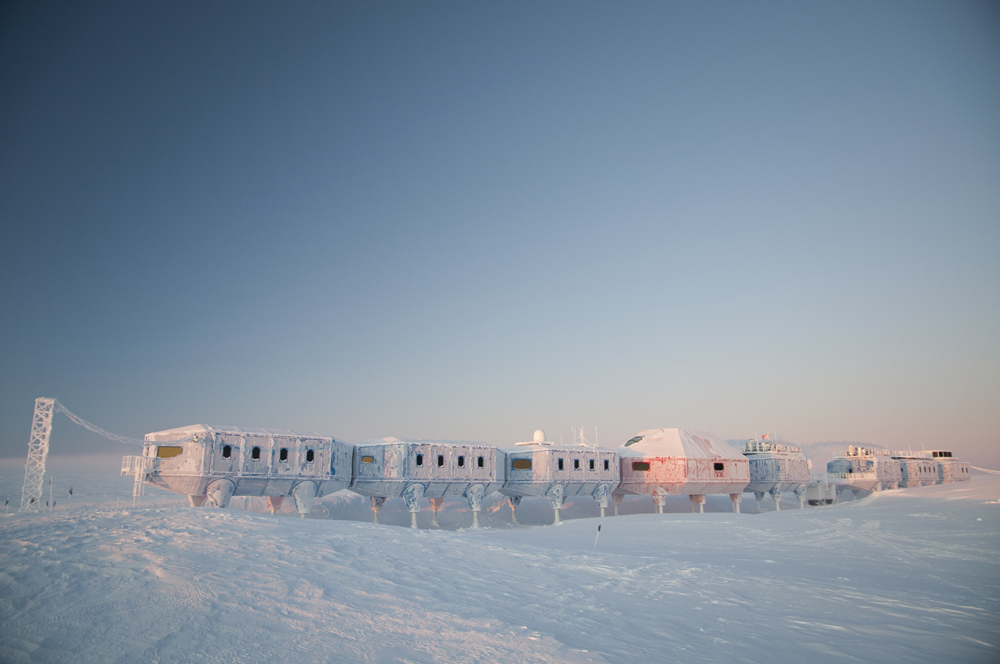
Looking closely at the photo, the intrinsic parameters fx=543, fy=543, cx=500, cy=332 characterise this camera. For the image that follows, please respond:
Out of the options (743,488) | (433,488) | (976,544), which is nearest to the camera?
(976,544)

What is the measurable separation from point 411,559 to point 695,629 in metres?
7.48

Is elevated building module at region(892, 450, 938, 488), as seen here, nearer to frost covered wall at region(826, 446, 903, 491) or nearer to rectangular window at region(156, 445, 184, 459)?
frost covered wall at region(826, 446, 903, 491)

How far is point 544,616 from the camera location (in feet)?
34.9

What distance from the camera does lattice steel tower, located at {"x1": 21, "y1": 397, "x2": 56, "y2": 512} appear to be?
152ft

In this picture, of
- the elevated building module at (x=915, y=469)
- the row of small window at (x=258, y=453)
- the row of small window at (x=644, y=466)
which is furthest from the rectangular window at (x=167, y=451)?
the elevated building module at (x=915, y=469)

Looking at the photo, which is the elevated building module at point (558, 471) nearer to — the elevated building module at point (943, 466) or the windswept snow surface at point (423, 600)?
the windswept snow surface at point (423, 600)

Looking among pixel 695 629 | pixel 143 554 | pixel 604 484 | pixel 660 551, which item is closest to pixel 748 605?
pixel 695 629

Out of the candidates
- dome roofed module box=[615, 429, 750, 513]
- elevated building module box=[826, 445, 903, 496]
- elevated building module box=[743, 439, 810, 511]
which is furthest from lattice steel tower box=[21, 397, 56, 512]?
elevated building module box=[826, 445, 903, 496]

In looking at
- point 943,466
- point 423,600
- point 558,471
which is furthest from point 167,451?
point 943,466

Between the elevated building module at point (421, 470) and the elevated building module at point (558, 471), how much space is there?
10.8ft

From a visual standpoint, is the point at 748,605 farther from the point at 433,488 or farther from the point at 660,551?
the point at 433,488

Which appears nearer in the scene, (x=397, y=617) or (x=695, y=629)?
(x=397, y=617)

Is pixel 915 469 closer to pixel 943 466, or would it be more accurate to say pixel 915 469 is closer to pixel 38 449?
pixel 943 466

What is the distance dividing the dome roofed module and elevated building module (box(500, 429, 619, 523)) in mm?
3230
